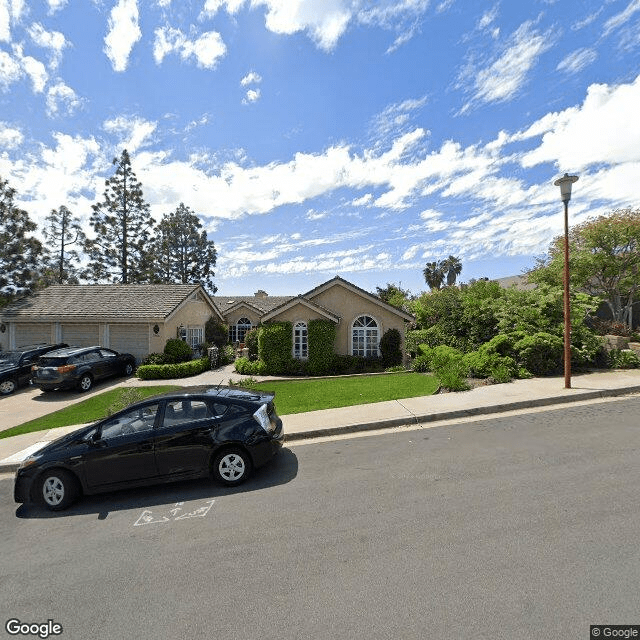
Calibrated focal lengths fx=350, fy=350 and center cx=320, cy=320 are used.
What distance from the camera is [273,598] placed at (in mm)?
3186

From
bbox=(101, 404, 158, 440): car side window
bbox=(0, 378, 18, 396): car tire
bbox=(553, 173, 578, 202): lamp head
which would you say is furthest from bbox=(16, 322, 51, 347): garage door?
bbox=(553, 173, 578, 202): lamp head

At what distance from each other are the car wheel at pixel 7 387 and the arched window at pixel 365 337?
14763mm

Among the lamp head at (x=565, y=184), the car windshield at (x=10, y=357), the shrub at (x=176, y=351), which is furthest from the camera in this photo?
the shrub at (x=176, y=351)

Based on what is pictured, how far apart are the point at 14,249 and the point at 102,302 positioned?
37.3 ft

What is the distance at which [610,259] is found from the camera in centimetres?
1828

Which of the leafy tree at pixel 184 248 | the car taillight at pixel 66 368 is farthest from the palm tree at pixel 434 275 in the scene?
the car taillight at pixel 66 368

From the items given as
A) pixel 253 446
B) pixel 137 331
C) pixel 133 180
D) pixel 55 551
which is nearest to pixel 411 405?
pixel 253 446

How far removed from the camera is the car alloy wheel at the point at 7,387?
1420cm

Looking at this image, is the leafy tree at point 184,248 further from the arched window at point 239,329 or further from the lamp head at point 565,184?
the lamp head at point 565,184

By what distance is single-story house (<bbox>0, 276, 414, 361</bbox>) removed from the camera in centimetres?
1733

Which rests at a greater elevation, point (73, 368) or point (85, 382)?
point (73, 368)

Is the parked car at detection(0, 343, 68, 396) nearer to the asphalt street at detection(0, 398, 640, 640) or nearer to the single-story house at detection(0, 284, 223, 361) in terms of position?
the single-story house at detection(0, 284, 223, 361)

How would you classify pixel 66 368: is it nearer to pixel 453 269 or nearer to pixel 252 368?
pixel 252 368

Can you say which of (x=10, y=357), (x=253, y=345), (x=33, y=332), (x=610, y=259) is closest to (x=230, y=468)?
(x=253, y=345)
